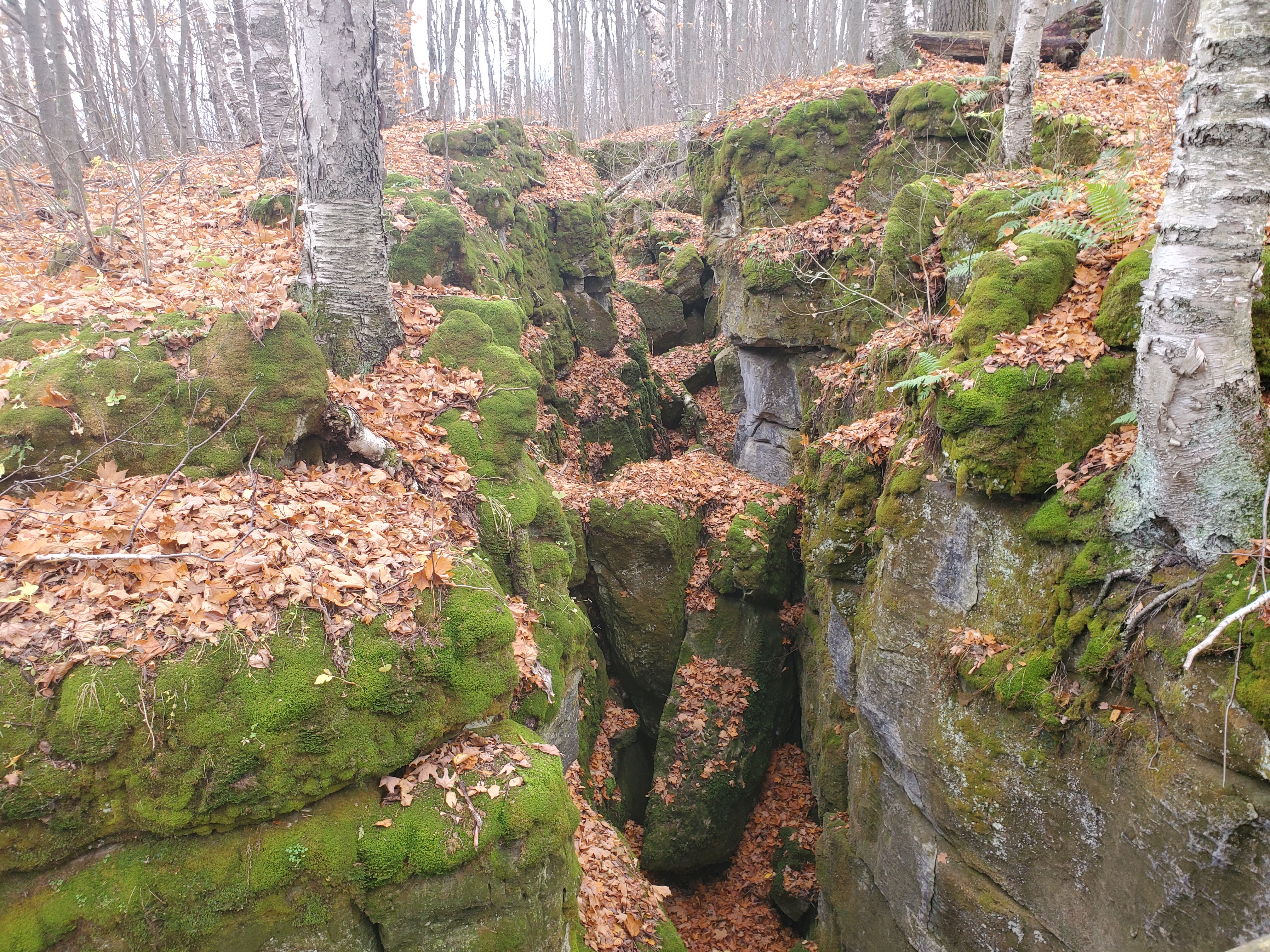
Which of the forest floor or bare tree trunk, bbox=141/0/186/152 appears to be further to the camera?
bare tree trunk, bbox=141/0/186/152

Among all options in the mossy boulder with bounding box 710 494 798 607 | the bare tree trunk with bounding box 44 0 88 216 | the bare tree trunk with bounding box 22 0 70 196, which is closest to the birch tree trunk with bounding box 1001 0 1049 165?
the mossy boulder with bounding box 710 494 798 607

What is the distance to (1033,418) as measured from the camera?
5.05 meters

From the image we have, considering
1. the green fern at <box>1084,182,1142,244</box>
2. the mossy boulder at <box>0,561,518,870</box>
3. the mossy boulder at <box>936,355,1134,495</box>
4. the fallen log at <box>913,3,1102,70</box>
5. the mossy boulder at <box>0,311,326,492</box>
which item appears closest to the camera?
the mossy boulder at <box>0,561,518,870</box>

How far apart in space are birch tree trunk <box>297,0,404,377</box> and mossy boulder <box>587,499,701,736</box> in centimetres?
470

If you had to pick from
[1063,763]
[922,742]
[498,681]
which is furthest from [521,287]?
[1063,763]

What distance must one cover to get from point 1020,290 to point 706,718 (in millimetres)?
7201

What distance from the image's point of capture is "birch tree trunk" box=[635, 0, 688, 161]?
17641 mm

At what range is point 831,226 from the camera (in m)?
11.2

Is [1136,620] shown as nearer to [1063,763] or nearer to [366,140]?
[1063,763]

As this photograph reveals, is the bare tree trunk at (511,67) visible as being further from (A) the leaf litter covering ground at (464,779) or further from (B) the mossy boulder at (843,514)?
(A) the leaf litter covering ground at (464,779)

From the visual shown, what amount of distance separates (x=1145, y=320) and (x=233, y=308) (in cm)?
662

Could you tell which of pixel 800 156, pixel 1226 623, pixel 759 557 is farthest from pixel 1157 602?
pixel 800 156

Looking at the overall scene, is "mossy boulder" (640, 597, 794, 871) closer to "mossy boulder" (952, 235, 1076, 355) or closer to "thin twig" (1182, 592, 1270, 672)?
"mossy boulder" (952, 235, 1076, 355)

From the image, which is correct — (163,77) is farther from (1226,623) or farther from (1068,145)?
(1226,623)
